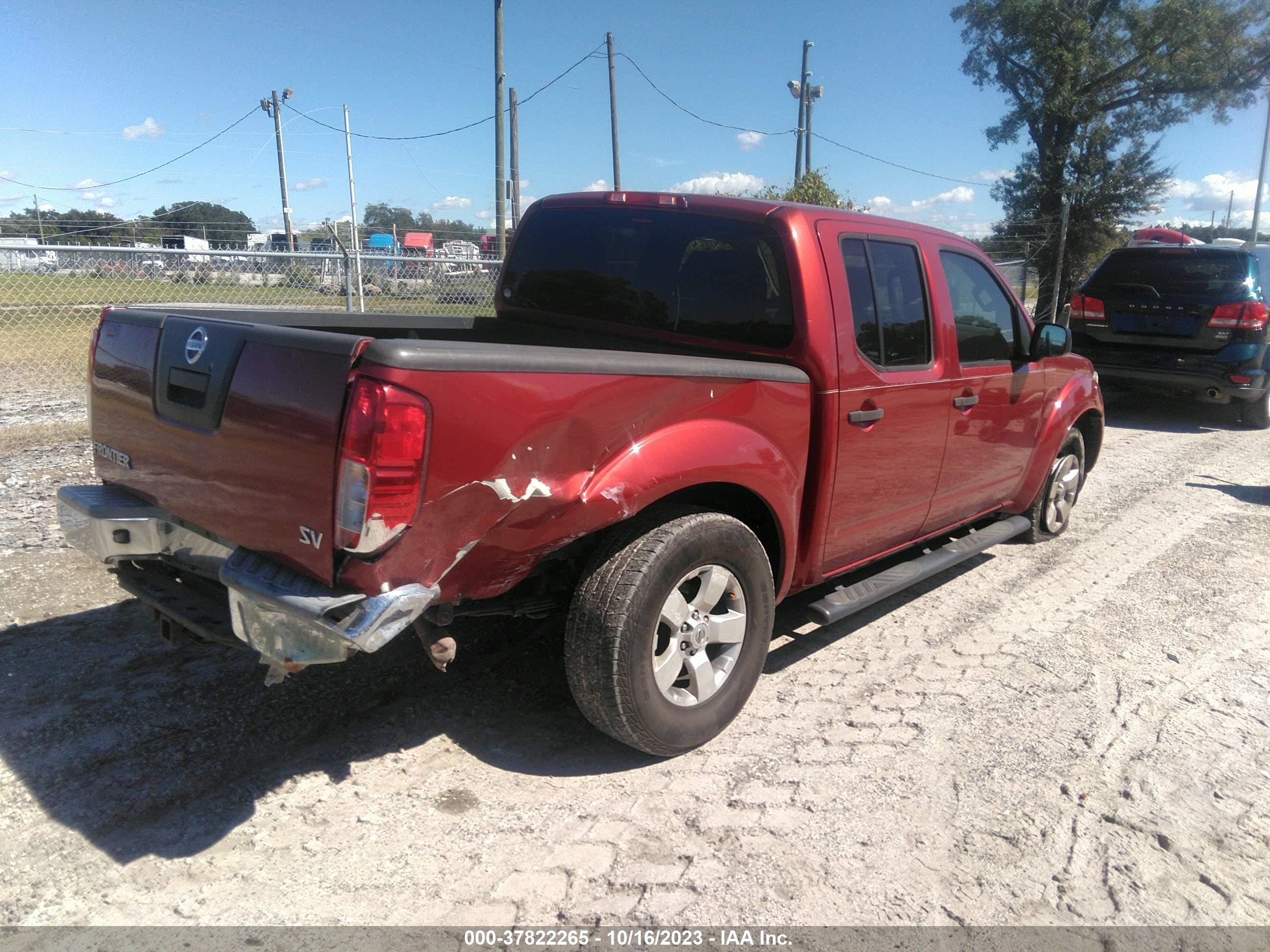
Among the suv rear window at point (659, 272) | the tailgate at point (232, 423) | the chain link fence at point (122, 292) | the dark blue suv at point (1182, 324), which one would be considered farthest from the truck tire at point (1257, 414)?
the tailgate at point (232, 423)

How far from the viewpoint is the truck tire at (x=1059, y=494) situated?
5.58 meters

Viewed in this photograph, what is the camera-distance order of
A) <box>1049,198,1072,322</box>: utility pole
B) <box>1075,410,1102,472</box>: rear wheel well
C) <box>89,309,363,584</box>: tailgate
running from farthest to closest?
<box>1049,198,1072,322</box>: utility pole, <box>1075,410,1102,472</box>: rear wheel well, <box>89,309,363,584</box>: tailgate

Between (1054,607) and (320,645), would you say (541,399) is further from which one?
(1054,607)

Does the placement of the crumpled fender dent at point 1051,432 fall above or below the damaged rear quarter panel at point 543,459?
below

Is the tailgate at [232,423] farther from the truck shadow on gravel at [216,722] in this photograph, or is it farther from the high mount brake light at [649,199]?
the high mount brake light at [649,199]

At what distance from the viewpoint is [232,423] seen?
2.60m

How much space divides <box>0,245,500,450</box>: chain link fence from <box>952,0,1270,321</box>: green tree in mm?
12958

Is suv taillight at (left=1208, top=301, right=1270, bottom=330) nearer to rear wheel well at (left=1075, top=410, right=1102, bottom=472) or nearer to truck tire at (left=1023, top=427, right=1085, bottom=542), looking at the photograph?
rear wheel well at (left=1075, top=410, right=1102, bottom=472)

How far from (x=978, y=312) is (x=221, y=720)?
3855 mm

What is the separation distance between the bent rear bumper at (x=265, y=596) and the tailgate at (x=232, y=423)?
0.17 feet

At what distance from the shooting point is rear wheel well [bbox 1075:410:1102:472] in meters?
5.98

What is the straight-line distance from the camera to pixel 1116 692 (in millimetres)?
3758

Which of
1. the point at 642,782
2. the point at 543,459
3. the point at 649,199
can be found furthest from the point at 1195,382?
the point at 543,459

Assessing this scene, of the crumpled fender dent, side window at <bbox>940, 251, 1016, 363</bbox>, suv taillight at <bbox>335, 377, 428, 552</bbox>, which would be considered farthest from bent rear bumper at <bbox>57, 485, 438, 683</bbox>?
the crumpled fender dent
